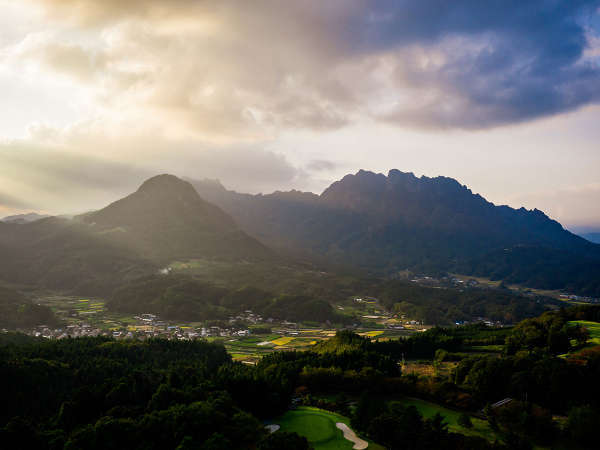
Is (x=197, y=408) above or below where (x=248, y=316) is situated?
above

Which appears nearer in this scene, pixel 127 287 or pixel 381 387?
pixel 381 387

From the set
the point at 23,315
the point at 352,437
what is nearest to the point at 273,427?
the point at 352,437

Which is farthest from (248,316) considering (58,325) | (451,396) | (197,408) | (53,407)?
(197,408)

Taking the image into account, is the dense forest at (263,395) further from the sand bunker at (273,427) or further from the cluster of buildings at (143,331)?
the cluster of buildings at (143,331)

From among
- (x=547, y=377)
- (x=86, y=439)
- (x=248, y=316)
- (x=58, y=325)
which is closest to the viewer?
Answer: (x=86, y=439)

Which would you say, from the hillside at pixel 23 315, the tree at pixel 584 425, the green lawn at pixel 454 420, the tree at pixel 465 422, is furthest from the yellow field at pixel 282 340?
the tree at pixel 584 425

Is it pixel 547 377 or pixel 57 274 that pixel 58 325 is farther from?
pixel 547 377
